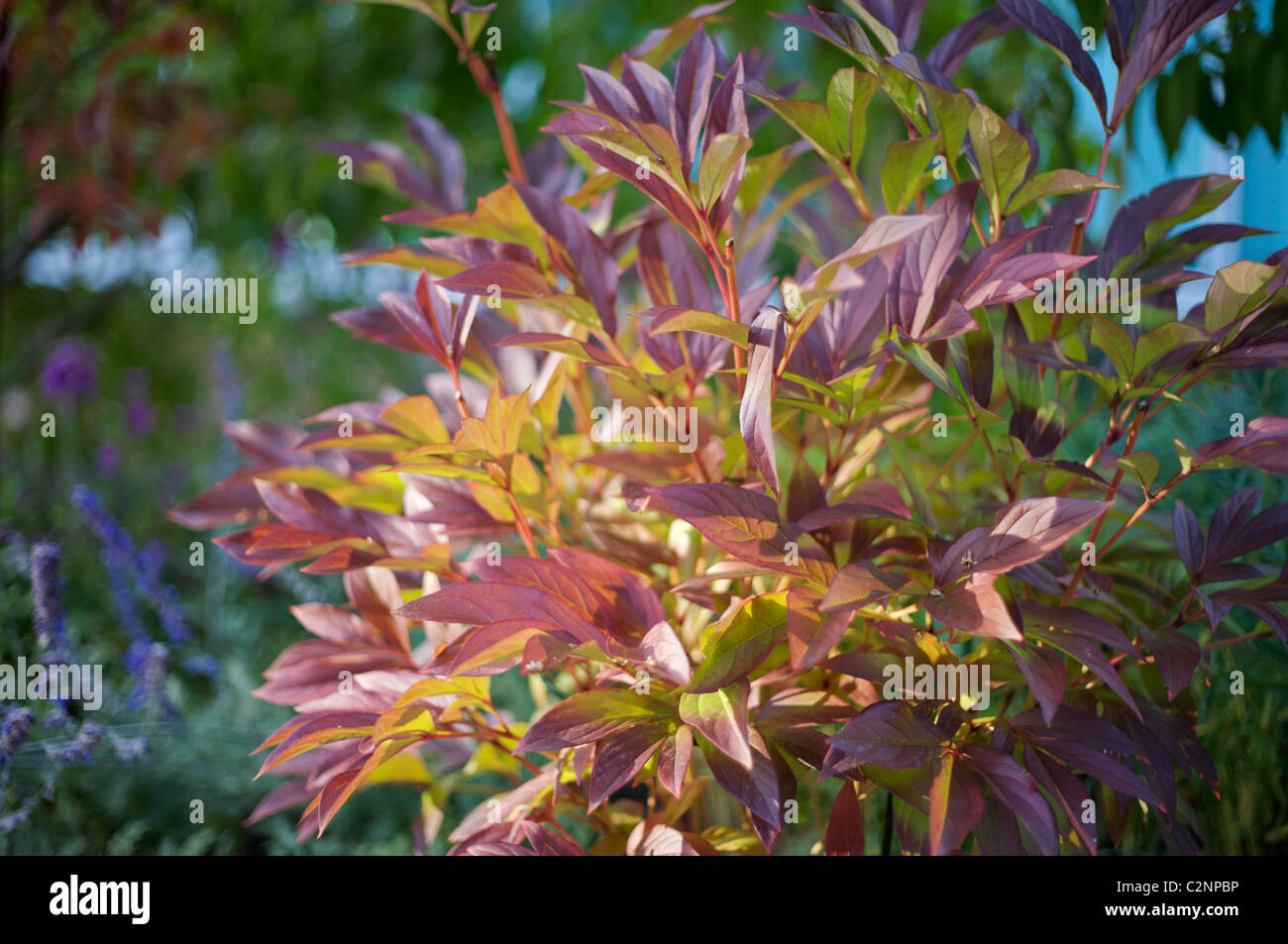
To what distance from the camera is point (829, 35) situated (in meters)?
0.62

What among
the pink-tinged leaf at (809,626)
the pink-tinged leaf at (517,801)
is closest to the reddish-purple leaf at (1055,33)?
the pink-tinged leaf at (809,626)

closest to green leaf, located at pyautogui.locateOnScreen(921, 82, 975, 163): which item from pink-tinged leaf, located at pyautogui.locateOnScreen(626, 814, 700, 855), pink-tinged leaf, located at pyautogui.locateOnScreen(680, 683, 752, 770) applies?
pink-tinged leaf, located at pyautogui.locateOnScreen(680, 683, 752, 770)

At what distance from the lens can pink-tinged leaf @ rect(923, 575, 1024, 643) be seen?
51 cm

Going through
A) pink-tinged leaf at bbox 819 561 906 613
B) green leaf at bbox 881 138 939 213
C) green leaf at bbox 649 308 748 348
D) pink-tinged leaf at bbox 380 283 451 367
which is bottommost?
pink-tinged leaf at bbox 819 561 906 613

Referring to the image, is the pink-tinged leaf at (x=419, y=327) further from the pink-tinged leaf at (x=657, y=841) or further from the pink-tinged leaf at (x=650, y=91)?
the pink-tinged leaf at (x=657, y=841)

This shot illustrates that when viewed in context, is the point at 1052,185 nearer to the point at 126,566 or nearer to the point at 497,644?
the point at 497,644

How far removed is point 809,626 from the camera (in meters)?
0.56

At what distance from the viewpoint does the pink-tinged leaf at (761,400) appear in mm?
536

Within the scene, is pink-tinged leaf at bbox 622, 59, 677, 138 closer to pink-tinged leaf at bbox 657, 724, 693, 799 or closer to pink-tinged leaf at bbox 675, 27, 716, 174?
pink-tinged leaf at bbox 675, 27, 716, 174

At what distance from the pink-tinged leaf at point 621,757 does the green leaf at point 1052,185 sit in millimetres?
477

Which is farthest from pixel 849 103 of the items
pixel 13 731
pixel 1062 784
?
pixel 13 731

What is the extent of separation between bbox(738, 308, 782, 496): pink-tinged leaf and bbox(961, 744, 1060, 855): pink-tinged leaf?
0.22 m

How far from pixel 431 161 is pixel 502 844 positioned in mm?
714
